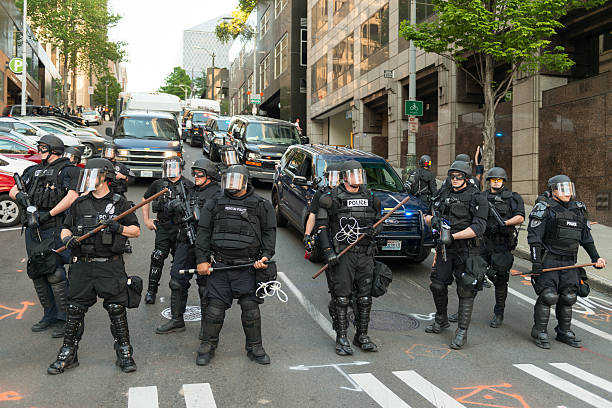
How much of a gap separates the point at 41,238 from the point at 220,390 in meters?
2.91

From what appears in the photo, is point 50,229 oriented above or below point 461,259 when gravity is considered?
above

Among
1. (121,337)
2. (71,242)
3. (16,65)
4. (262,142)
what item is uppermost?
(16,65)

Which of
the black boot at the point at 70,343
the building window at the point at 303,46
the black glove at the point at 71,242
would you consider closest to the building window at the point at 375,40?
the building window at the point at 303,46

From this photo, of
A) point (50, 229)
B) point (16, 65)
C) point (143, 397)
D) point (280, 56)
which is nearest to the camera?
point (143, 397)

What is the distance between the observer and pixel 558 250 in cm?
630

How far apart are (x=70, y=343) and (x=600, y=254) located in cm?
949

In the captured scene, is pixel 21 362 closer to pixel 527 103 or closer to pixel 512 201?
pixel 512 201

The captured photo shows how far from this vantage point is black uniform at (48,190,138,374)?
5016 millimetres

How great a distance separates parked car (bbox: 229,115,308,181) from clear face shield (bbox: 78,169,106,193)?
11.5 m

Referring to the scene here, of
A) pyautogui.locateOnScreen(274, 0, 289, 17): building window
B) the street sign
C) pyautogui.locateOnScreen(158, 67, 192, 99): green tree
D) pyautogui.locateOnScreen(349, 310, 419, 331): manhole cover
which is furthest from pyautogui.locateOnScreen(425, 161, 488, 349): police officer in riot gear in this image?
pyautogui.locateOnScreen(158, 67, 192, 99): green tree

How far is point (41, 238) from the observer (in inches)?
241

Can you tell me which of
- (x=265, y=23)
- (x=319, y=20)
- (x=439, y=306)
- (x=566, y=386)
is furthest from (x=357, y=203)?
(x=265, y=23)

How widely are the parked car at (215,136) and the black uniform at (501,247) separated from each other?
13823 mm

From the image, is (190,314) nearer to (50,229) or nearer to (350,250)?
(50,229)
